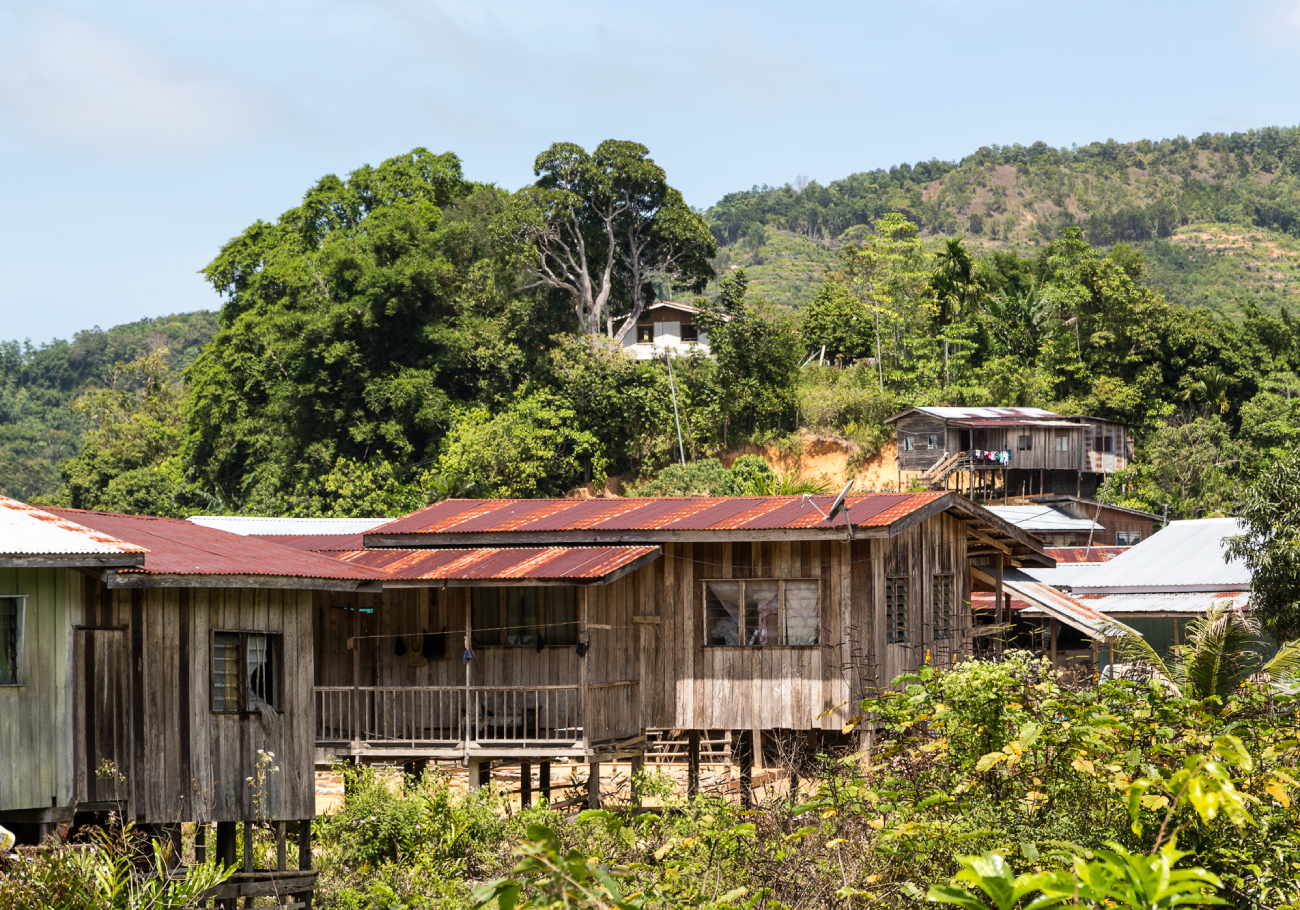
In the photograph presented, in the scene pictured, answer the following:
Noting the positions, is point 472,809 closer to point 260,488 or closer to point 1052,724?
point 1052,724

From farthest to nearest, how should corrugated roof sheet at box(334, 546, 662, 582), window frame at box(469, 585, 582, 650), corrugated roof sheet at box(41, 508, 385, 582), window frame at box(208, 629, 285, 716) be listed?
window frame at box(469, 585, 582, 650) < corrugated roof sheet at box(334, 546, 662, 582) < window frame at box(208, 629, 285, 716) < corrugated roof sheet at box(41, 508, 385, 582)

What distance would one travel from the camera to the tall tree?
54.7 meters

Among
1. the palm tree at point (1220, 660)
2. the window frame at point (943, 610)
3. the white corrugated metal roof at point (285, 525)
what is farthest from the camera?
the white corrugated metal roof at point (285, 525)

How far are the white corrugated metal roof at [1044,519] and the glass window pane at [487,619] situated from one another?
2939 centimetres

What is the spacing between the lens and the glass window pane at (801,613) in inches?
752

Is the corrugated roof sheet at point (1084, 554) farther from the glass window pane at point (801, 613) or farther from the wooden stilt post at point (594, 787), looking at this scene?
the wooden stilt post at point (594, 787)

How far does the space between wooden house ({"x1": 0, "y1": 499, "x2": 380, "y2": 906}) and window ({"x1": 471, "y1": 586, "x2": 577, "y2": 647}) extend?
368cm

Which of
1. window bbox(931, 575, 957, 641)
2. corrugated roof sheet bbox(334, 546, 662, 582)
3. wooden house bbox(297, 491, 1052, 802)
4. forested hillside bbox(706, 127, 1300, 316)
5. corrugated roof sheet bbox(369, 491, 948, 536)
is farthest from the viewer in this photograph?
forested hillside bbox(706, 127, 1300, 316)

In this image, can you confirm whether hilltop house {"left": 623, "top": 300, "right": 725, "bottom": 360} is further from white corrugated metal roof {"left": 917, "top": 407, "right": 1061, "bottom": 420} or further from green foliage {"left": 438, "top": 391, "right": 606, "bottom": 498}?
white corrugated metal roof {"left": 917, "top": 407, "right": 1061, "bottom": 420}

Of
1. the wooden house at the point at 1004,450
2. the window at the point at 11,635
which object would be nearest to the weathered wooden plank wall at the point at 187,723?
the window at the point at 11,635

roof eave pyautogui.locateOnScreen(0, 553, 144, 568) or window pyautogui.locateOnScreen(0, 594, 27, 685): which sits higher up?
roof eave pyautogui.locateOnScreen(0, 553, 144, 568)

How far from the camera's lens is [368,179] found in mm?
63250

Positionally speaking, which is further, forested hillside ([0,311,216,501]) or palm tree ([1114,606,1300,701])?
forested hillside ([0,311,216,501])

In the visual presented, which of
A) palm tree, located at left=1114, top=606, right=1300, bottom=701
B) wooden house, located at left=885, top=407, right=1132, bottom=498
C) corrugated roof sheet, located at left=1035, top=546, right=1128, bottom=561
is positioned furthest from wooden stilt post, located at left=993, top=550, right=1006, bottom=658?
wooden house, located at left=885, top=407, right=1132, bottom=498
